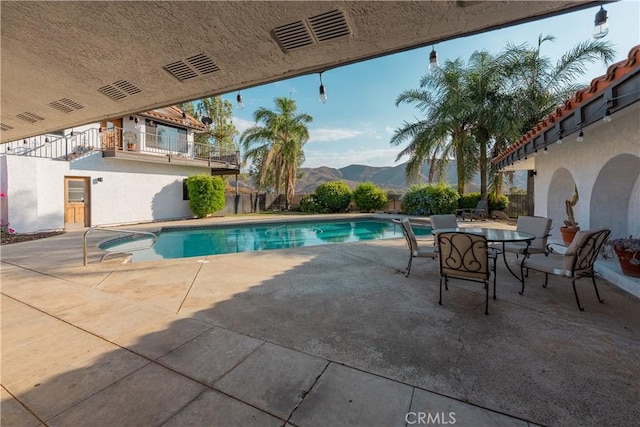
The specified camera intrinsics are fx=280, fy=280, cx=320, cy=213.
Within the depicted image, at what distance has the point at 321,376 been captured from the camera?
85.3 inches

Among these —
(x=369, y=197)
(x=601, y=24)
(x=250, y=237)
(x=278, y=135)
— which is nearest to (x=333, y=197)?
(x=369, y=197)

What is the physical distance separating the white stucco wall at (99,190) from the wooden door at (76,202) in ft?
1.02

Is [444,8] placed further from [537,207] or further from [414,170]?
[414,170]

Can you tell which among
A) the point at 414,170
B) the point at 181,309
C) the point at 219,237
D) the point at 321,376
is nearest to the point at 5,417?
the point at 181,309

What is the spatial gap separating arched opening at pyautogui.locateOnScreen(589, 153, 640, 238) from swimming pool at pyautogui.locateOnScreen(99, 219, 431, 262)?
601 cm

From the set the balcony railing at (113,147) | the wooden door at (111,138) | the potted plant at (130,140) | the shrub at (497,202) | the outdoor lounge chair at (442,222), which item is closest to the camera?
the outdoor lounge chair at (442,222)

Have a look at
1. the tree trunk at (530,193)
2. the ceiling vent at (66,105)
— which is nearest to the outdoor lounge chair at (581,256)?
the ceiling vent at (66,105)

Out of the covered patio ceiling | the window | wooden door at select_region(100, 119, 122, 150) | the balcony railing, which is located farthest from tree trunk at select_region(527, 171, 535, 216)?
wooden door at select_region(100, 119, 122, 150)

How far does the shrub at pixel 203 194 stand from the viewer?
16.2 metres

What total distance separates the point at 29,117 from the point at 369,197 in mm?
17503

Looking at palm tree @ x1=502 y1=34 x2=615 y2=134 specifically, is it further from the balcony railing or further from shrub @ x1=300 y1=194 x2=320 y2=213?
the balcony railing

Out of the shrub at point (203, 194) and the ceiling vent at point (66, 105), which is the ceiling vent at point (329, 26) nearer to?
the ceiling vent at point (66, 105)

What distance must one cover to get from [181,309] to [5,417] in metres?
1.75

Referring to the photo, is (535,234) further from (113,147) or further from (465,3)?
(113,147)
